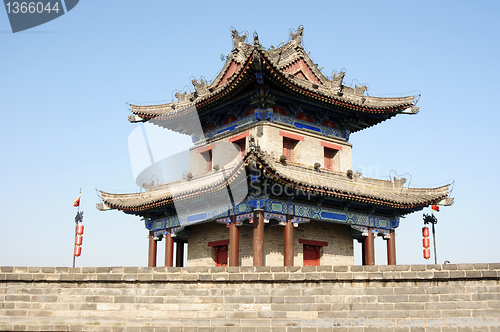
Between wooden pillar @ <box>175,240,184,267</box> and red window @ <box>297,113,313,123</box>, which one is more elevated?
red window @ <box>297,113,313,123</box>

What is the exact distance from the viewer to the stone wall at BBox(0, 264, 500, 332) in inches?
416

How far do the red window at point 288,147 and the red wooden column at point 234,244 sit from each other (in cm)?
402

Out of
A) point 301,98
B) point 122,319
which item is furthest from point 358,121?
point 122,319

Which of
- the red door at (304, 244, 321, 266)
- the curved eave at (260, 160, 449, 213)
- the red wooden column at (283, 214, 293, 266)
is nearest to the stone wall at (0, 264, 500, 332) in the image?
the curved eave at (260, 160, 449, 213)

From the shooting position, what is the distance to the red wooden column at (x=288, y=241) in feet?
57.2

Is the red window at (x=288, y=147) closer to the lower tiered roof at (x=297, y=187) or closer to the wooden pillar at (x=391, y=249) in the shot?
the lower tiered roof at (x=297, y=187)

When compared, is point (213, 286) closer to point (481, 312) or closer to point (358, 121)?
point (481, 312)

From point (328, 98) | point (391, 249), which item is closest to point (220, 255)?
point (391, 249)

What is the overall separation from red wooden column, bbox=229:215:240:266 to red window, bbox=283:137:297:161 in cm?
402

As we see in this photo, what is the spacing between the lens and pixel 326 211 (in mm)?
19328

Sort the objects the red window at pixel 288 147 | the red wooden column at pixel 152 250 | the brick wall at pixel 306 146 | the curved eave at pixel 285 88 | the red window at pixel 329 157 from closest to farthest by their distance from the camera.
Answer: the curved eave at pixel 285 88, the brick wall at pixel 306 146, the red window at pixel 288 147, the red window at pixel 329 157, the red wooden column at pixel 152 250

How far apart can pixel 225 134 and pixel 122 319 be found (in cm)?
1184

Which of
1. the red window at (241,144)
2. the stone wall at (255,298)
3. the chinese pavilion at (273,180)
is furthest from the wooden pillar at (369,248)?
the stone wall at (255,298)

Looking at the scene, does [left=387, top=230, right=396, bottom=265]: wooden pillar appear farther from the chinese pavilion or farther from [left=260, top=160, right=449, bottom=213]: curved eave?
[left=260, top=160, right=449, bottom=213]: curved eave
